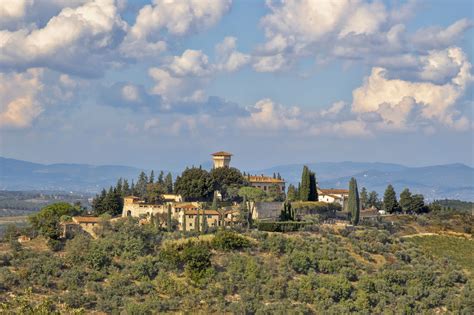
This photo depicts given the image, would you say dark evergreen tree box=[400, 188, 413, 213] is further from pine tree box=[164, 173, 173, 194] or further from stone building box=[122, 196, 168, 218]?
stone building box=[122, 196, 168, 218]

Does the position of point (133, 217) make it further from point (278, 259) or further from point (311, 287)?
point (311, 287)

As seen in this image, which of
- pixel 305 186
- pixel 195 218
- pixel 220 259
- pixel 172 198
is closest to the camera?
pixel 220 259

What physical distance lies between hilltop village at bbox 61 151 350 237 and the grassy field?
8.78 m

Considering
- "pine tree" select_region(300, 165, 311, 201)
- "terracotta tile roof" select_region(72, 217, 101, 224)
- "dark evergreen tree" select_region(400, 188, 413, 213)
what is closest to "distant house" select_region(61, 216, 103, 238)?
"terracotta tile roof" select_region(72, 217, 101, 224)

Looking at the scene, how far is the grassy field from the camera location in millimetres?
69963

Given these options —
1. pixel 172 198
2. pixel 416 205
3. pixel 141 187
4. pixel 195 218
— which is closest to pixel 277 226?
pixel 195 218

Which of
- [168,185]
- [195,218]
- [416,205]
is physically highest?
[168,185]

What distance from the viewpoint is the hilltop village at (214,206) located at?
68062mm

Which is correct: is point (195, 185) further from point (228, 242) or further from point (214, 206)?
point (228, 242)

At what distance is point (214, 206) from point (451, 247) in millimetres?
24579

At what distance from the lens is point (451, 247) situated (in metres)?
75.1

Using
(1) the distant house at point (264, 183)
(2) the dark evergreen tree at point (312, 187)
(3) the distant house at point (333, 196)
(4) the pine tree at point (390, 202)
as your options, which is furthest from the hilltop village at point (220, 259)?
(4) the pine tree at point (390, 202)

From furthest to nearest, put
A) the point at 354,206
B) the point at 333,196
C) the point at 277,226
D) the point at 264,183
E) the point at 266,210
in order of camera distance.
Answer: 1. the point at 333,196
2. the point at 264,183
3. the point at 354,206
4. the point at 266,210
5. the point at 277,226

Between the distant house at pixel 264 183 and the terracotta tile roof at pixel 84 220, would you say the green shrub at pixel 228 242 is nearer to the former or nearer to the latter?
the terracotta tile roof at pixel 84 220
